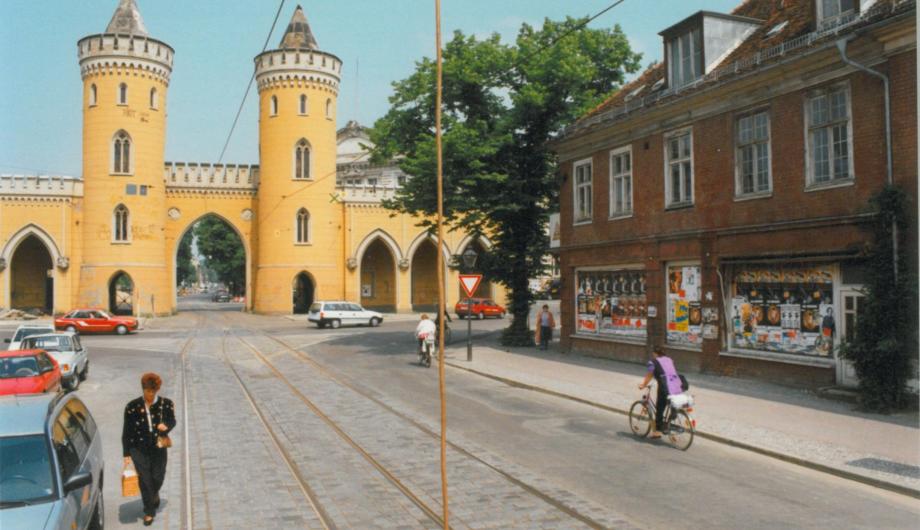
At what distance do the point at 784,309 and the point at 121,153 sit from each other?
44301 millimetres

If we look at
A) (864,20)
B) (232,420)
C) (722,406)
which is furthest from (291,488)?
(864,20)

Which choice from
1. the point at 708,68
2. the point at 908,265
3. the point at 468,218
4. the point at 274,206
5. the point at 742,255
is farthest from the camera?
the point at 274,206

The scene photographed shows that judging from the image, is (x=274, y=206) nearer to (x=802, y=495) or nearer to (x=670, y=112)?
(x=670, y=112)

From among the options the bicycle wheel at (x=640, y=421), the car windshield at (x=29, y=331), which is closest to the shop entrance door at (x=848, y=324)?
the bicycle wheel at (x=640, y=421)

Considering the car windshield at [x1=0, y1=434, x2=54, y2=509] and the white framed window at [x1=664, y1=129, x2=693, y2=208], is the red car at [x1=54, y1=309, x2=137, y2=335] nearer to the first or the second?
the white framed window at [x1=664, y1=129, x2=693, y2=208]

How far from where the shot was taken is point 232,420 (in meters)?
12.6

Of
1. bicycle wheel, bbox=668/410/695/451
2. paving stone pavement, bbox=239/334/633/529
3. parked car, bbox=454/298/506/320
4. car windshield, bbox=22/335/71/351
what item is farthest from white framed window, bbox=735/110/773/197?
parked car, bbox=454/298/506/320

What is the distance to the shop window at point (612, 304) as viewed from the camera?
19.8m

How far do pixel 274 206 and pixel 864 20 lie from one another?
42590mm

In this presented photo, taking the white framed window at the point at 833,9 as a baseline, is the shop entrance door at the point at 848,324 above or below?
below

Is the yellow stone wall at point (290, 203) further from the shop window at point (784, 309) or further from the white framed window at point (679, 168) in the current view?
the shop window at point (784, 309)

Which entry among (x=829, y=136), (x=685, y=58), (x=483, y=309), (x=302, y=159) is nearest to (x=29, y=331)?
(x=685, y=58)

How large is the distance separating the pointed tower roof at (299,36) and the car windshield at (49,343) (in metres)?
37.5

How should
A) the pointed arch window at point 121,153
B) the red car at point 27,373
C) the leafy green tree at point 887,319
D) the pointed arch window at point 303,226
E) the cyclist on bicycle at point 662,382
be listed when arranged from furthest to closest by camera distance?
the pointed arch window at point 303,226 → the pointed arch window at point 121,153 → the red car at point 27,373 → the leafy green tree at point 887,319 → the cyclist on bicycle at point 662,382
